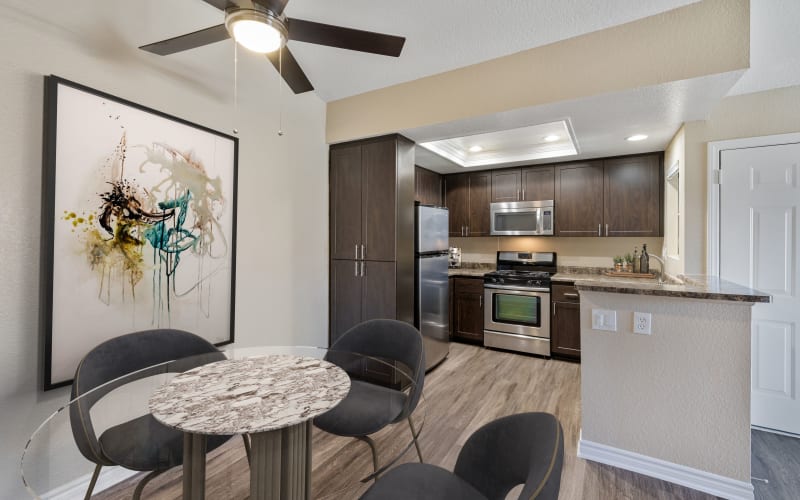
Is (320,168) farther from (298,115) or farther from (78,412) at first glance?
(78,412)

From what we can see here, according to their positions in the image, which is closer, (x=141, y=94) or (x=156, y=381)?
(x=156, y=381)

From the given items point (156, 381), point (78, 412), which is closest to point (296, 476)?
point (156, 381)

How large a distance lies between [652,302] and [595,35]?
1665 millimetres

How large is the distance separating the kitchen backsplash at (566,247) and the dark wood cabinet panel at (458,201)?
388 millimetres

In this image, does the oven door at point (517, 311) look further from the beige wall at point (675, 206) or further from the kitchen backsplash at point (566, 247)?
the beige wall at point (675, 206)

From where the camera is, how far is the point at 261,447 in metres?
0.96

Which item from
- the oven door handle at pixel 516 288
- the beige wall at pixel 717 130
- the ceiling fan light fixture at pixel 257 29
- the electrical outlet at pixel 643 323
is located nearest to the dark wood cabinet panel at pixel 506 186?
the oven door handle at pixel 516 288

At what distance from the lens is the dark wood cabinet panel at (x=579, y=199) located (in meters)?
4.04

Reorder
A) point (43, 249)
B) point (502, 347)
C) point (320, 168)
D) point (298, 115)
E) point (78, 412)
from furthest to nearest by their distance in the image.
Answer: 1. point (502, 347)
2. point (320, 168)
3. point (298, 115)
4. point (43, 249)
5. point (78, 412)

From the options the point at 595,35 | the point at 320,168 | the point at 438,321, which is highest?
the point at 595,35

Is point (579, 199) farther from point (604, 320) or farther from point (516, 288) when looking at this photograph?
point (604, 320)

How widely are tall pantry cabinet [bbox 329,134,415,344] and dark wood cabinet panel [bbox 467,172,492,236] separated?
1674mm

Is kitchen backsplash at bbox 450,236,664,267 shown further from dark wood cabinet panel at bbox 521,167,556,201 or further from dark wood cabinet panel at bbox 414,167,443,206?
dark wood cabinet panel at bbox 414,167,443,206

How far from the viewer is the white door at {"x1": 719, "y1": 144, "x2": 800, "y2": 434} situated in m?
2.45
